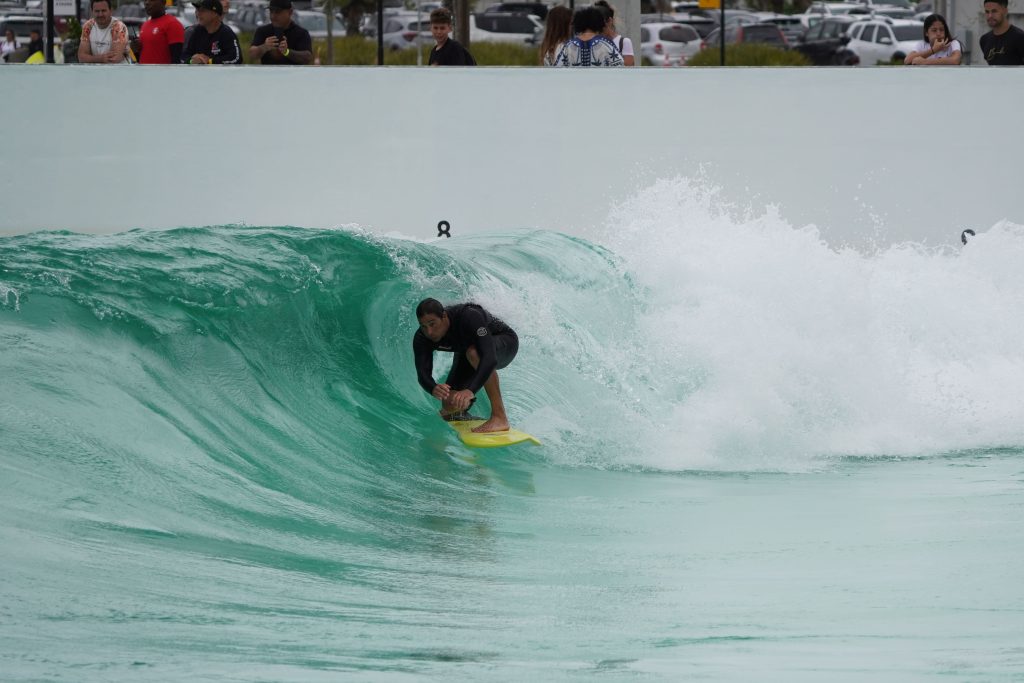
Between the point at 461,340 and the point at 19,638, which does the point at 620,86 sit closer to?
the point at 461,340

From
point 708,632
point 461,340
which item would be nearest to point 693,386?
point 461,340

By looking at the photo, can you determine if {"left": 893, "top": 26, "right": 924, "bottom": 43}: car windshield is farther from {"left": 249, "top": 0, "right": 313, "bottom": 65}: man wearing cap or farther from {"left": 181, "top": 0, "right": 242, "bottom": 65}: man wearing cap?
{"left": 181, "top": 0, "right": 242, "bottom": 65}: man wearing cap

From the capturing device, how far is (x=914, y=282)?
10891mm

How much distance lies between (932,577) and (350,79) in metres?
7.45

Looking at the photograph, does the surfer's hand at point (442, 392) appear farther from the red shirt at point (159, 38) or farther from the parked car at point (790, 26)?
the parked car at point (790, 26)

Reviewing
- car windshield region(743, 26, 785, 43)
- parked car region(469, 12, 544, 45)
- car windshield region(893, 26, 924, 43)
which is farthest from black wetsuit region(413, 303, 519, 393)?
car windshield region(893, 26, 924, 43)

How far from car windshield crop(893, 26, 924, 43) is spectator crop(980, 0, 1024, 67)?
1734cm

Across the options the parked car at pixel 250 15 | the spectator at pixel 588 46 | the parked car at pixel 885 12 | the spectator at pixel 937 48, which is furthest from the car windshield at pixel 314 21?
the parked car at pixel 885 12

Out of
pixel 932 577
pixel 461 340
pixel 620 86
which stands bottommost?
pixel 932 577

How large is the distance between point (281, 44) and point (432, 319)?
16.4 ft

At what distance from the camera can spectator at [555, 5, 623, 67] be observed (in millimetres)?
10680

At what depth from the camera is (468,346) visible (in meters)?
7.43

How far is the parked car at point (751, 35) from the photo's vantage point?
2594 centimetres

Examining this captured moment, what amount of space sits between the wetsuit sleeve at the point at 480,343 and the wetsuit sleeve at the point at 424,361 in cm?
21
